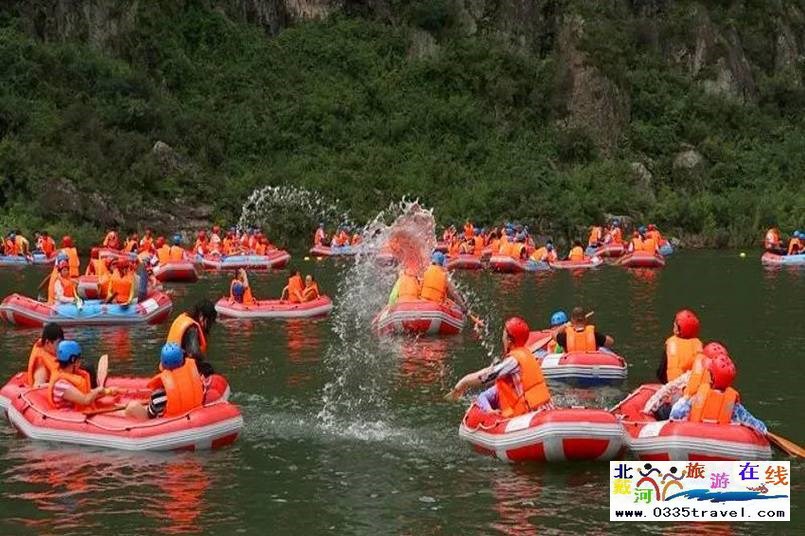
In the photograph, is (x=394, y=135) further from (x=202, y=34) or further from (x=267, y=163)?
(x=202, y=34)

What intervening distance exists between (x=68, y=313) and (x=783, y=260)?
24.3m

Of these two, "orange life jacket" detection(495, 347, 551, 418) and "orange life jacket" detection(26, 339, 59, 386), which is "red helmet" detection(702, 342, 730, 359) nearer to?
"orange life jacket" detection(495, 347, 551, 418)

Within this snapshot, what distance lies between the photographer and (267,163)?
54.4m

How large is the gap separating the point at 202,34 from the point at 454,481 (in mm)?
53269

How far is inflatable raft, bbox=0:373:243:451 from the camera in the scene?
1188cm

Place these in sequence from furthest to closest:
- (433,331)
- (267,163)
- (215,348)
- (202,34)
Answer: (202,34) < (267,163) < (433,331) < (215,348)

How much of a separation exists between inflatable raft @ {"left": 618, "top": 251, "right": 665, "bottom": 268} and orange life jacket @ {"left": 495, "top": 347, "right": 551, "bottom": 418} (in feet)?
86.3

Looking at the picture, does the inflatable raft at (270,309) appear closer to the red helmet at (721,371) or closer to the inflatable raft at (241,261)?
the inflatable raft at (241,261)

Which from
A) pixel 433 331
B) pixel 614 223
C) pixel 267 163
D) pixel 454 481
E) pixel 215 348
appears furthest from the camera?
pixel 267 163

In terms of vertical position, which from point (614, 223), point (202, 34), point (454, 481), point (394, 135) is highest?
point (202, 34)

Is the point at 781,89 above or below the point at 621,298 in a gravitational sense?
above

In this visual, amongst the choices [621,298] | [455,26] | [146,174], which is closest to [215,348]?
[621,298]

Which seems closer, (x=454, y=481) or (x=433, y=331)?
(x=454, y=481)

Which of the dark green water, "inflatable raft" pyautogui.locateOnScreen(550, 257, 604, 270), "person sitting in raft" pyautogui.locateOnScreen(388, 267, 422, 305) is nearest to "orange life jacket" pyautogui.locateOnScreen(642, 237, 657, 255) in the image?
"inflatable raft" pyautogui.locateOnScreen(550, 257, 604, 270)
